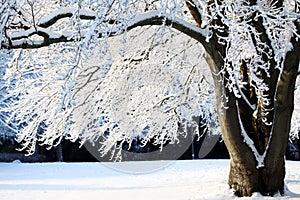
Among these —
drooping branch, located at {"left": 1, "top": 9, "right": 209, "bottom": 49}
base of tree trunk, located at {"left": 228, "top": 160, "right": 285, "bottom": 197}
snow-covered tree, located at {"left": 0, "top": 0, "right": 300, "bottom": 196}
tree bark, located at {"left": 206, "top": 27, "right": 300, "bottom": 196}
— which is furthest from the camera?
base of tree trunk, located at {"left": 228, "top": 160, "right": 285, "bottom": 197}

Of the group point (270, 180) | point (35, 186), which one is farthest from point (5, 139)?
point (270, 180)

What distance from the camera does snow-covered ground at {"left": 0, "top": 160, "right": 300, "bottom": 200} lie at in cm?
856

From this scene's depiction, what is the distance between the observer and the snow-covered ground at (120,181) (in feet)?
28.1

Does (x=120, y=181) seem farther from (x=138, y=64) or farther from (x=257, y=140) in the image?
(x=257, y=140)

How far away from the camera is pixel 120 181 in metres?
11.4

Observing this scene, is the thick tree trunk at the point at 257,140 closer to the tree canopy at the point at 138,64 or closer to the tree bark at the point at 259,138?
the tree bark at the point at 259,138

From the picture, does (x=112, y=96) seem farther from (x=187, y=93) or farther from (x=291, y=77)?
(x=291, y=77)

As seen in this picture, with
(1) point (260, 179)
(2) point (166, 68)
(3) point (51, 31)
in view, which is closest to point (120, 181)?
(2) point (166, 68)

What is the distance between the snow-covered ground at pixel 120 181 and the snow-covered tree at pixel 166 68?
109cm

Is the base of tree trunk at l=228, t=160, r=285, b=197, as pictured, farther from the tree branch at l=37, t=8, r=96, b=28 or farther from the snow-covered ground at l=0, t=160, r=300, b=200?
the tree branch at l=37, t=8, r=96, b=28

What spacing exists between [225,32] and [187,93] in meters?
3.38

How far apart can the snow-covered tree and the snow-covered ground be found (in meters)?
1.09

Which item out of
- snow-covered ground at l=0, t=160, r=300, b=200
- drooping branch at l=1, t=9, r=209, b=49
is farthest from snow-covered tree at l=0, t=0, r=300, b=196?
snow-covered ground at l=0, t=160, r=300, b=200

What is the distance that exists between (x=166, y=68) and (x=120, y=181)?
3.46 m
